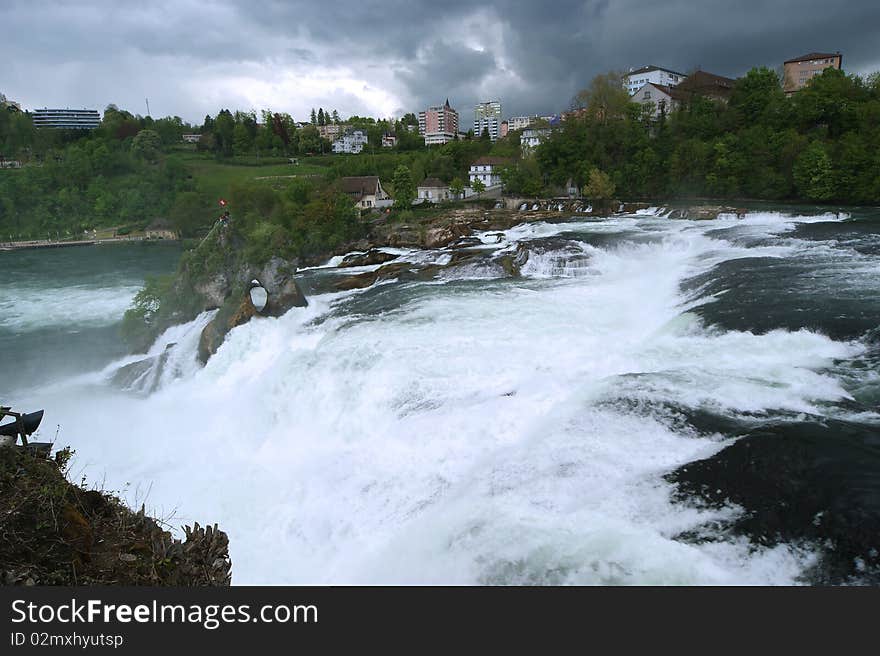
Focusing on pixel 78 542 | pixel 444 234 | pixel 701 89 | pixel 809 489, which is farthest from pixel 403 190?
pixel 78 542

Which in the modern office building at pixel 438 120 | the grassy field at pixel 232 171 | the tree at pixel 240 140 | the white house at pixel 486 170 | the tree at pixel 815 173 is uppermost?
the modern office building at pixel 438 120

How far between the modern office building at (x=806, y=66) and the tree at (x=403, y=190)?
43.1m

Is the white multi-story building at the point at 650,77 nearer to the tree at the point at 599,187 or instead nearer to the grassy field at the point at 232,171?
the tree at the point at 599,187

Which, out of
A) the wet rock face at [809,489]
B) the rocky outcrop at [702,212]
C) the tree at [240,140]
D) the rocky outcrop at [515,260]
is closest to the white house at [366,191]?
the rocky outcrop at [702,212]

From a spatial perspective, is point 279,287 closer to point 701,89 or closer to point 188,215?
point 188,215

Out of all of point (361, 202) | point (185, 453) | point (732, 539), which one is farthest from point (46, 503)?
point (361, 202)

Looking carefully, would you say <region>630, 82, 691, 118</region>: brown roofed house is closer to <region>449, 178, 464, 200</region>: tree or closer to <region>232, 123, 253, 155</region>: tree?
<region>449, 178, 464, 200</region>: tree

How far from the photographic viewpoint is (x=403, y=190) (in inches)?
1598

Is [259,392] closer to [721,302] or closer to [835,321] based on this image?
[721,302]

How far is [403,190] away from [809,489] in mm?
37784

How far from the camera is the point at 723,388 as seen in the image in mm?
8305

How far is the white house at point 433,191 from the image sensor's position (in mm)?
47562

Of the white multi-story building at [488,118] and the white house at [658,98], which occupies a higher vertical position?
the white multi-story building at [488,118]

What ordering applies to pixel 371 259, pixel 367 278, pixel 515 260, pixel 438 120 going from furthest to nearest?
1. pixel 438 120
2. pixel 371 259
3. pixel 367 278
4. pixel 515 260
